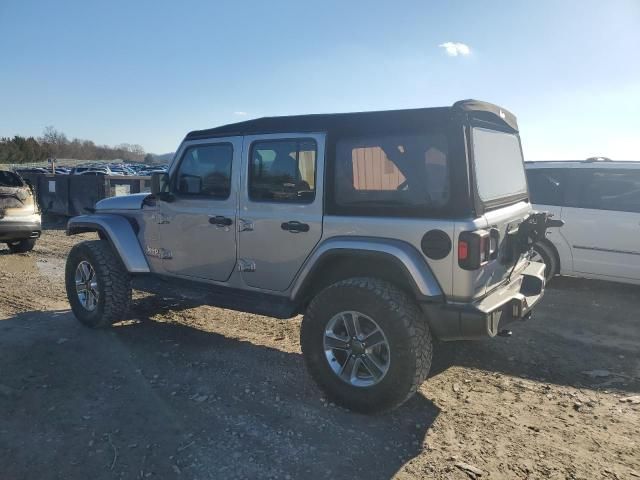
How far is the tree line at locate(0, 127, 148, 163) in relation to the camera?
62531mm

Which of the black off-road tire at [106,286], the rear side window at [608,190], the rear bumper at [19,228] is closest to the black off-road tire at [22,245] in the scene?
the rear bumper at [19,228]

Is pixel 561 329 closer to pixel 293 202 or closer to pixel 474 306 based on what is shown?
pixel 474 306

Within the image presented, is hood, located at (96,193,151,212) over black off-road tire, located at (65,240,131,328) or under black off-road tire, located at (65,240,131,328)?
over

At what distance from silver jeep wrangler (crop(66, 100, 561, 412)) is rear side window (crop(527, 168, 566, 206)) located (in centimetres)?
Result: 266

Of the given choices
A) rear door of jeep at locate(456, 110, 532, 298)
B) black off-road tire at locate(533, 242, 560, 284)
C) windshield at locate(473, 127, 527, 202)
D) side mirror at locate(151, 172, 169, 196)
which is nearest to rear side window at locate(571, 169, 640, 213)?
black off-road tire at locate(533, 242, 560, 284)

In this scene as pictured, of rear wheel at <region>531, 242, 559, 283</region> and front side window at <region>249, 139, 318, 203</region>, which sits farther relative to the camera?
rear wheel at <region>531, 242, 559, 283</region>

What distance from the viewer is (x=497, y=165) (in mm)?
3611

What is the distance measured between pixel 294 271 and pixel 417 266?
1.06 m

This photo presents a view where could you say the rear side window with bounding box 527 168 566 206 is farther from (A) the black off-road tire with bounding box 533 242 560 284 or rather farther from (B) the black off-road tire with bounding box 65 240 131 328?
(B) the black off-road tire with bounding box 65 240 131 328

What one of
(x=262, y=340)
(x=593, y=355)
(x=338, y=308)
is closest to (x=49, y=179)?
(x=262, y=340)

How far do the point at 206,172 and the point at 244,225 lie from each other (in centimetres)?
75

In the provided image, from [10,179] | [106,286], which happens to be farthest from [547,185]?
[10,179]

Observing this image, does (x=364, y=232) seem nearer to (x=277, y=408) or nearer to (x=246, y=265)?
(x=246, y=265)

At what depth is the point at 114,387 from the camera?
3631 mm
